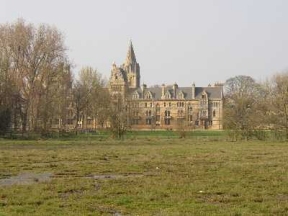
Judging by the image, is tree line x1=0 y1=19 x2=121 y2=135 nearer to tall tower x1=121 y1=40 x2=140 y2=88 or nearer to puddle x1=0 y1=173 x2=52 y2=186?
puddle x1=0 y1=173 x2=52 y2=186

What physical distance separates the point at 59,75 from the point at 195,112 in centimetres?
8790

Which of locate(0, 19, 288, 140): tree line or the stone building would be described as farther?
the stone building

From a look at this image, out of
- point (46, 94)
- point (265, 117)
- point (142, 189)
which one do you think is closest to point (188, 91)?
point (46, 94)

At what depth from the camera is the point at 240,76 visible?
380 feet

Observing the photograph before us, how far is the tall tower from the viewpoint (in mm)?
181125

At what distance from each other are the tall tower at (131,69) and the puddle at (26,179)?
15952cm

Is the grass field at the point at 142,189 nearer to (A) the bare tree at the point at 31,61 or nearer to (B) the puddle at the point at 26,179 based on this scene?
(B) the puddle at the point at 26,179

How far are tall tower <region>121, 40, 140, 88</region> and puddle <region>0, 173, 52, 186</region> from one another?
15952 cm

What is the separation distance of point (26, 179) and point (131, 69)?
164498 millimetres

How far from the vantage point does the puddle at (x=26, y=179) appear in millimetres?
16938

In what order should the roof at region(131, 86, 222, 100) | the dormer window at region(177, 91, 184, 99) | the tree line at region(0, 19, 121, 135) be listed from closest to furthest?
1. the tree line at region(0, 19, 121, 135)
2. the roof at region(131, 86, 222, 100)
3. the dormer window at region(177, 91, 184, 99)

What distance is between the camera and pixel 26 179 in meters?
18.1

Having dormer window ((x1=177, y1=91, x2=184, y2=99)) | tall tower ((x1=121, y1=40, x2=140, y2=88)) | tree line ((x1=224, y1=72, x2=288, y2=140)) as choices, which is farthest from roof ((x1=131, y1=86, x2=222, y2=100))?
tree line ((x1=224, y1=72, x2=288, y2=140))

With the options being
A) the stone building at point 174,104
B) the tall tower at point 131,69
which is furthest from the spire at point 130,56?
the stone building at point 174,104
